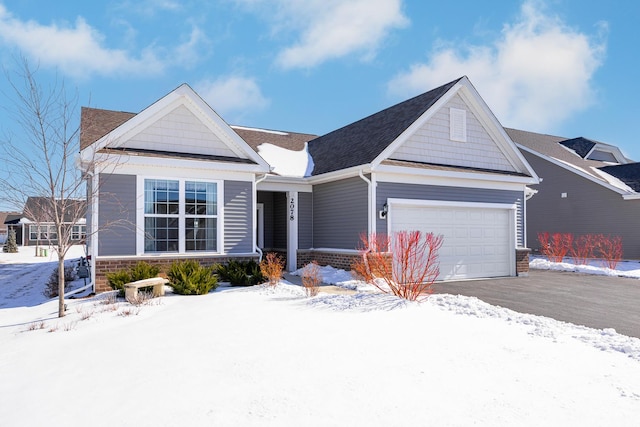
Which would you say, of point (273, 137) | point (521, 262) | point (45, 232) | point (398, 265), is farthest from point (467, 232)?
point (45, 232)

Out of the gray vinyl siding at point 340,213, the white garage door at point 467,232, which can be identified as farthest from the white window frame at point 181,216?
the white garage door at point 467,232

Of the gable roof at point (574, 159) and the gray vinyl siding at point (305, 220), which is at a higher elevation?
the gable roof at point (574, 159)

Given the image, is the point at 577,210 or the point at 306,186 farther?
the point at 577,210

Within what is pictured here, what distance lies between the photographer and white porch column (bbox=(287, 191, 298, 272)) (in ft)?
48.1

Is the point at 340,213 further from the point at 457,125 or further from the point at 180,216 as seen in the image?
the point at 180,216

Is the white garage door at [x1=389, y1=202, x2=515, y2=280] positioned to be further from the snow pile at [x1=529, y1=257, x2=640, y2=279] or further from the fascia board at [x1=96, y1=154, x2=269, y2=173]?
the fascia board at [x1=96, y1=154, x2=269, y2=173]

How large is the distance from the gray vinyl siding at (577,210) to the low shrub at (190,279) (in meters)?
19.5

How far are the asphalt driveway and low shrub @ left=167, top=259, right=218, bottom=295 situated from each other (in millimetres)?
5838

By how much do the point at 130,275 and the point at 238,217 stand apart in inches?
129

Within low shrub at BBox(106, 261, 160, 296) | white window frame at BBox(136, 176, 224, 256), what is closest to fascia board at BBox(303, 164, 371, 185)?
white window frame at BBox(136, 176, 224, 256)

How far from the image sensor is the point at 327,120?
2391cm

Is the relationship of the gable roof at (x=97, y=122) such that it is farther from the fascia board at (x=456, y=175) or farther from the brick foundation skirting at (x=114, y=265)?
the fascia board at (x=456, y=175)

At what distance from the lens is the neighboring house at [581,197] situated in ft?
66.6

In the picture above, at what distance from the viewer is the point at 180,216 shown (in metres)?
11.3
